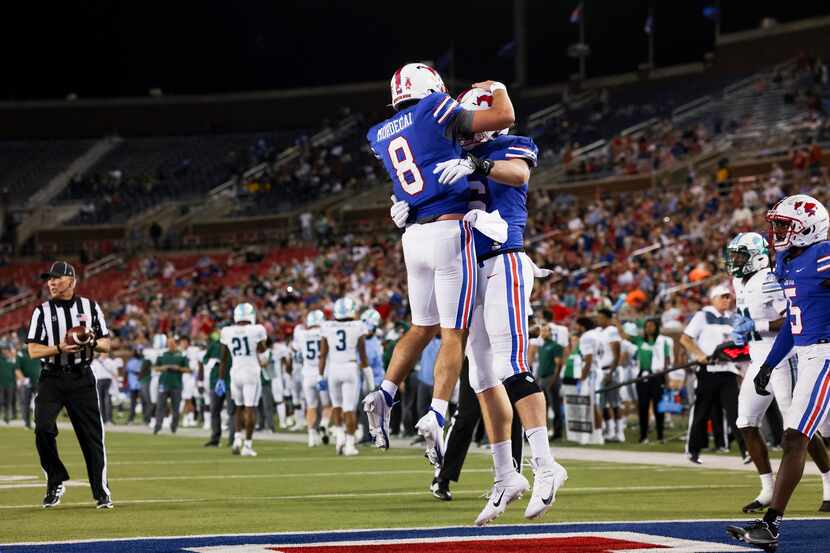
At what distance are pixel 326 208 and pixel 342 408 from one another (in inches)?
1105

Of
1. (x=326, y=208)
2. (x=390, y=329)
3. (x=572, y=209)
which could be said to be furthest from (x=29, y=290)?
(x=390, y=329)

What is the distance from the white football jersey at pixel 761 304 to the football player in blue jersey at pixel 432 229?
3734 millimetres

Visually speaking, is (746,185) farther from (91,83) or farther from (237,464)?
(91,83)

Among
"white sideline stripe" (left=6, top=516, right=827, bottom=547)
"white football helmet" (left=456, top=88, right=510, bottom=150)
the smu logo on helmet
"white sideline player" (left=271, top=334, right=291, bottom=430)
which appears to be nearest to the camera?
"white football helmet" (left=456, top=88, right=510, bottom=150)

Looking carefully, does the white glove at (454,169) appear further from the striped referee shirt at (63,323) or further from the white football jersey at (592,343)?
the white football jersey at (592,343)

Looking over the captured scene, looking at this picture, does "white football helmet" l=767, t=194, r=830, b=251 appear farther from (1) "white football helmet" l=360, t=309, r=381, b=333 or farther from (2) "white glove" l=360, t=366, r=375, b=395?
(1) "white football helmet" l=360, t=309, r=381, b=333

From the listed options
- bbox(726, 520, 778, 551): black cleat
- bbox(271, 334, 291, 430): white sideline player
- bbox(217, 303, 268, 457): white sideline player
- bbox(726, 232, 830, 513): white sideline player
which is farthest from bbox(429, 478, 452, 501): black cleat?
bbox(271, 334, 291, 430): white sideline player

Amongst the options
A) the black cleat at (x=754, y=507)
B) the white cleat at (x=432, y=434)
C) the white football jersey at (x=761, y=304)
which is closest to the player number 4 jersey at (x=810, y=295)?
the black cleat at (x=754, y=507)

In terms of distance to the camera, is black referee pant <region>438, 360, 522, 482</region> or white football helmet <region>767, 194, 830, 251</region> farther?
black referee pant <region>438, 360, 522, 482</region>

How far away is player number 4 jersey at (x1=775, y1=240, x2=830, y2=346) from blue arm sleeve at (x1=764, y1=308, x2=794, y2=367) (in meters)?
0.08

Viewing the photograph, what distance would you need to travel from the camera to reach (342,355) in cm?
1819

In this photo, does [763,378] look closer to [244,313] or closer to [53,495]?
[53,495]

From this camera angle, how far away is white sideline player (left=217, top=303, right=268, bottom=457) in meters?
17.8

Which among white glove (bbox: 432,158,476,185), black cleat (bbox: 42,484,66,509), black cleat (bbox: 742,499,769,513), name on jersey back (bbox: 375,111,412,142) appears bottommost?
black cleat (bbox: 742,499,769,513)
